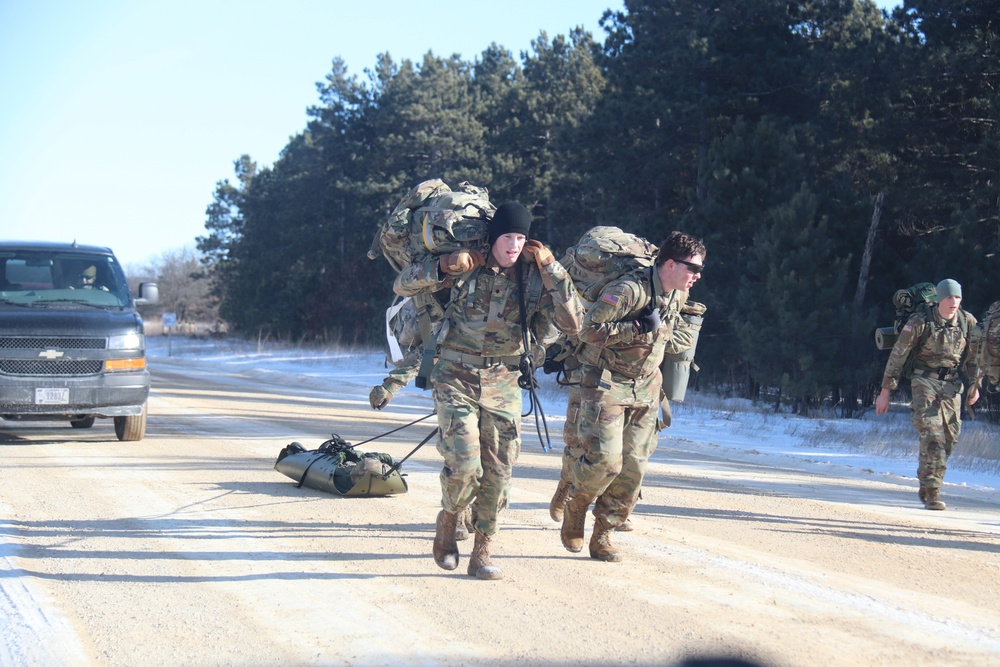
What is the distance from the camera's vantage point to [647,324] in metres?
6.04

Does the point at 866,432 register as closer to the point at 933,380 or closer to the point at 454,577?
the point at 933,380

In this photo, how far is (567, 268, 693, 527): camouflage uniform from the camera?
6008mm

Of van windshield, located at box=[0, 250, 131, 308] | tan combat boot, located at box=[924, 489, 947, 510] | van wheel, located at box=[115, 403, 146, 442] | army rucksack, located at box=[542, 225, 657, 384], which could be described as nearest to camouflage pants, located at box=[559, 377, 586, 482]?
army rucksack, located at box=[542, 225, 657, 384]

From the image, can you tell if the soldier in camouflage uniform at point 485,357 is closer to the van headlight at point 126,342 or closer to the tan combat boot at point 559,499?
the tan combat boot at point 559,499

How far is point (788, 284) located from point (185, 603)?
17932 mm

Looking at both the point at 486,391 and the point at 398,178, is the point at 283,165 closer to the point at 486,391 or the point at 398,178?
the point at 398,178

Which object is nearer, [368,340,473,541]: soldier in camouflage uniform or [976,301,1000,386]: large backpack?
[368,340,473,541]: soldier in camouflage uniform

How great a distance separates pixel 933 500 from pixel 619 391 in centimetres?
440

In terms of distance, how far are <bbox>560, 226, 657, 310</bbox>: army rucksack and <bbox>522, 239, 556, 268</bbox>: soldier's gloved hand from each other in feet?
2.80

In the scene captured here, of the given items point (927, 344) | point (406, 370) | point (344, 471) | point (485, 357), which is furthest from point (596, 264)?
point (927, 344)

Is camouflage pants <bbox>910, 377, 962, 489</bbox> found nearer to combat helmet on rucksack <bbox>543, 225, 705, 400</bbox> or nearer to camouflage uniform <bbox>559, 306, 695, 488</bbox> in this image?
combat helmet on rucksack <bbox>543, 225, 705, 400</bbox>

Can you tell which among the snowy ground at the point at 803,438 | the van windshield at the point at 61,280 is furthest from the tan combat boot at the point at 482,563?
the van windshield at the point at 61,280

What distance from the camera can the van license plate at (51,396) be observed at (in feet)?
35.7

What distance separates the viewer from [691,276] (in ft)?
20.0
